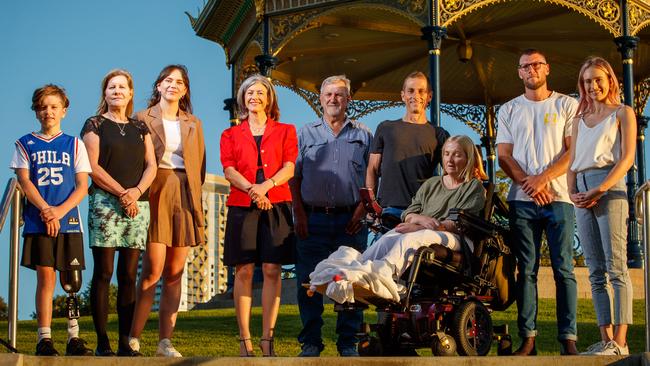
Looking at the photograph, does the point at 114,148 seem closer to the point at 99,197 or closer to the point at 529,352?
the point at 99,197

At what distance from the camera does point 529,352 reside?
300 inches

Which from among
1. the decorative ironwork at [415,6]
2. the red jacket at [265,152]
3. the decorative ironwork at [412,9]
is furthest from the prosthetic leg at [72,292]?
the decorative ironwork at [415,6]

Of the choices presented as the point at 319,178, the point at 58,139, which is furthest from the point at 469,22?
the point at 58,139

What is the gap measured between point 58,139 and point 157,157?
725 millimetres

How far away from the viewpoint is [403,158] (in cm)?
830

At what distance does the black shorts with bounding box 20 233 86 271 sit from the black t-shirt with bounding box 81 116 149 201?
1.57 ft

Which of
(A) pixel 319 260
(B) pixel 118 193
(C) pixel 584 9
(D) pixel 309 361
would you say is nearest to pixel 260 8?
(C) pixel 584 9

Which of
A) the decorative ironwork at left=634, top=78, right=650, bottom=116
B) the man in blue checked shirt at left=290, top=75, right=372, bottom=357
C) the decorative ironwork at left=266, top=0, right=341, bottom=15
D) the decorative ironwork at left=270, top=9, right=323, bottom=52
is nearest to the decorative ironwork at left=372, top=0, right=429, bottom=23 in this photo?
the decorative ironwork at left=266, top=0, right=341, bottom=15

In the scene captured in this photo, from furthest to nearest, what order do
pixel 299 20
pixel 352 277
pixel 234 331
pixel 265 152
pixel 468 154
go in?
pixel 299 20, pixel 234 331, pixel 265 152, pixel 468 154, pixel 352 277

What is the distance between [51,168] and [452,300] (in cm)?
272

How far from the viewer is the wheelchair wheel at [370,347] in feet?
23.9

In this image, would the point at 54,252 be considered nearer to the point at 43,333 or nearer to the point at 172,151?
the point at 43,333

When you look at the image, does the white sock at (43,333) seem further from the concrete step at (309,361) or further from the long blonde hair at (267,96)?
the long blonde hair at (267,96)

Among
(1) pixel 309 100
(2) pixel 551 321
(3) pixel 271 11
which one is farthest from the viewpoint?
(1) pixel 309 100
